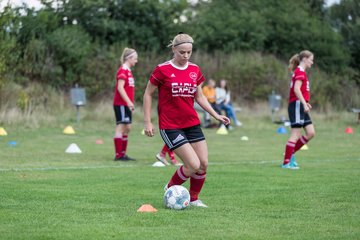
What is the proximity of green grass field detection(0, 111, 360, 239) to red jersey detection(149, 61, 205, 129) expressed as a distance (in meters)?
0.99

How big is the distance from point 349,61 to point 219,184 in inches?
1263

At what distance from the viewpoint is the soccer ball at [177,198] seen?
8.30m

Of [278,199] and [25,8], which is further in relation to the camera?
[25,8]

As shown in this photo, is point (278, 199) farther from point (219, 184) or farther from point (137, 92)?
point (137, 92)

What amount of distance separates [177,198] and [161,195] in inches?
54.3

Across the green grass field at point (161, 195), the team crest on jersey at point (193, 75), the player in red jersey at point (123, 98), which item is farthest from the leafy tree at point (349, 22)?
the team crest on jersey at point (193, 75)

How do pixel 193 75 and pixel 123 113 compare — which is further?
pixel 123 113

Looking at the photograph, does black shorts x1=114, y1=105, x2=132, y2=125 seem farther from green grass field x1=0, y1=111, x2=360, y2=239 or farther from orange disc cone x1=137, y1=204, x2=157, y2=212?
orange disc cone x1=137, y1=204, x2=157, y2=212

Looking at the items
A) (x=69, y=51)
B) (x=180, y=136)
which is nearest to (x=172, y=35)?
(x=69, y=51)

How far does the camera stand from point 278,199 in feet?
30.4

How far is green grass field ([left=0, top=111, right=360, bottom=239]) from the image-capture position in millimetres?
7020

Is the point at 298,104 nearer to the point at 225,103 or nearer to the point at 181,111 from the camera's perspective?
the point at 181,111

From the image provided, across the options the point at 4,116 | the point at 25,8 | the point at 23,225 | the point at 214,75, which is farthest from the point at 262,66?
the point at 23,225

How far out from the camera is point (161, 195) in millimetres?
9664
